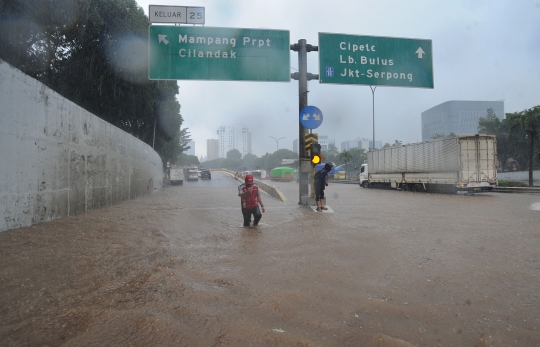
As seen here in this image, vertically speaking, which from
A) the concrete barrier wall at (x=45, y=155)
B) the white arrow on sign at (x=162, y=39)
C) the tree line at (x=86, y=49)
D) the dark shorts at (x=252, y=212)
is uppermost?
the tree line at (x=86, y=49)

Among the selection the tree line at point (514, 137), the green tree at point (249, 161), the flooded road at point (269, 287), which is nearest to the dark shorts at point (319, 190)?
the tree line at point (514, 137)

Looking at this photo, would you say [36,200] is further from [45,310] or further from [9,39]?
[9,39]

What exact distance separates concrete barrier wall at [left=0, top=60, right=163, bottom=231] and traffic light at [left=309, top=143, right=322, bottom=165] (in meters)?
6.97

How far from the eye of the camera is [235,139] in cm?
18025

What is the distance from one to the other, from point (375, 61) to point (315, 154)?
4.04 m

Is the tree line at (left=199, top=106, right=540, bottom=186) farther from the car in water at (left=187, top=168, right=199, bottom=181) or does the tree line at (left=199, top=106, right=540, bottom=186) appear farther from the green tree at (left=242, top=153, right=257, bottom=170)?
the green tree at (left=242, top=153, right=257, bottom=170)

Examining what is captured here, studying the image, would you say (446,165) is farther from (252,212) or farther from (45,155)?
(45,155)

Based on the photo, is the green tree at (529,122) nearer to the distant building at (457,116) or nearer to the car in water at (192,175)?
the car in water at (192,175)

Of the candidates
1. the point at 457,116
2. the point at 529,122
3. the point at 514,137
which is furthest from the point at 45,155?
the point at 457,116

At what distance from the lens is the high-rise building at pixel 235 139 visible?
175 meters

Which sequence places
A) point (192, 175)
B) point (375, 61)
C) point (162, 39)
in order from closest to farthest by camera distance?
point (162, 39), point (375, 61), point (192, 175)

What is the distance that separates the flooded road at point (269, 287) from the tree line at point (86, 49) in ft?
32.6

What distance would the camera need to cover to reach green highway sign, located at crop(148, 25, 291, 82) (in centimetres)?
1205

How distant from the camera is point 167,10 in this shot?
11914 millimetres
